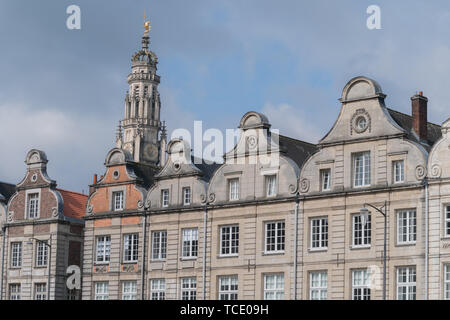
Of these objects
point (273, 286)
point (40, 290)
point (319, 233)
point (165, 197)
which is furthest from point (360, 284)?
point (40, 290)

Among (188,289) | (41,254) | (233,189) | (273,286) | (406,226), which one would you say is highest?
(233,189)

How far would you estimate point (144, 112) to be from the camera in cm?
15438

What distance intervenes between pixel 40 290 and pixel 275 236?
741 inches

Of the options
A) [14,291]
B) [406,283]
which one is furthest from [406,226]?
[14,291]

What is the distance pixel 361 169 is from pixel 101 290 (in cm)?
1946

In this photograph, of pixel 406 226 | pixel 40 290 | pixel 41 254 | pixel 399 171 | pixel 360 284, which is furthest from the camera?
pixel 41 254

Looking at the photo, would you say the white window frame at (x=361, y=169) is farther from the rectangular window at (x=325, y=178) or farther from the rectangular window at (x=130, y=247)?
the rectangular window at (x=130, y=247)

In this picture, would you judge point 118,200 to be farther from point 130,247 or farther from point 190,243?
point 190,243

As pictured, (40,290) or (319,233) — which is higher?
(319,233)

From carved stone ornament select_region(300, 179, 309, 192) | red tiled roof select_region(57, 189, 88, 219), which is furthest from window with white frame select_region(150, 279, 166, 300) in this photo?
carved stone ornament select_region(300, 179, 309, 192)

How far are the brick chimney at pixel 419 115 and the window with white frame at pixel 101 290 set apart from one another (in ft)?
71.6

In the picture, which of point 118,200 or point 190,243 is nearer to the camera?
point 190,243

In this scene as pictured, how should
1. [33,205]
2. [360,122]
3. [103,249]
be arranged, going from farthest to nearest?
A: [33,205] < [103,249] < [360,122]

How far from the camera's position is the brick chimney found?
5661 cm
